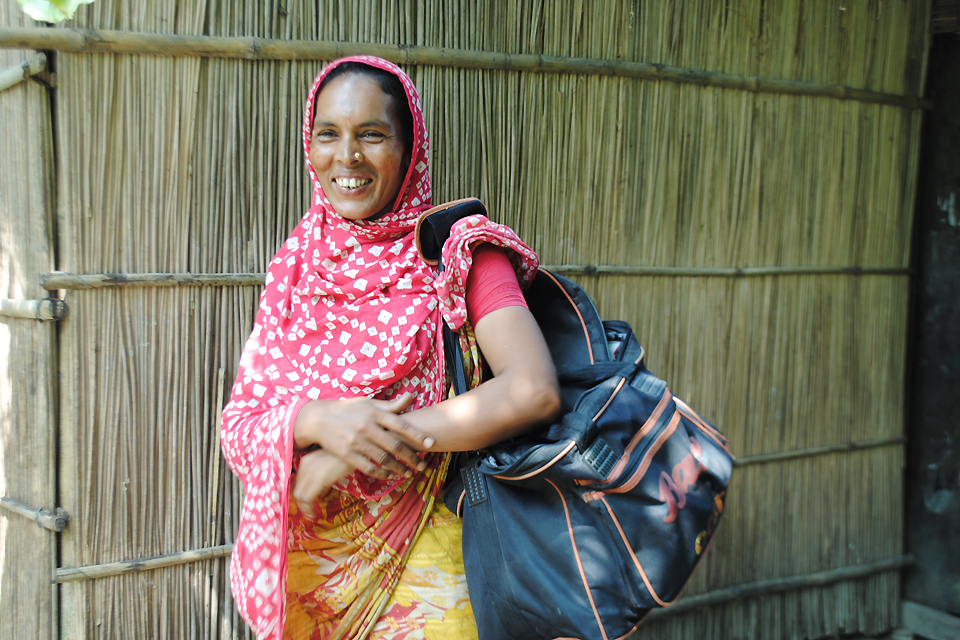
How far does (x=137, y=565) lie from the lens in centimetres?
206

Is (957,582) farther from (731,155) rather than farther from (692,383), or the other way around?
(731,155)

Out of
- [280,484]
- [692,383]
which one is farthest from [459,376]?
[692,383]

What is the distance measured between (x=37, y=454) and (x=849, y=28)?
131 inches

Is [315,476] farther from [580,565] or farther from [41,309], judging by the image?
[41,309]

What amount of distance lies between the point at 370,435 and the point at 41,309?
45.4 inches

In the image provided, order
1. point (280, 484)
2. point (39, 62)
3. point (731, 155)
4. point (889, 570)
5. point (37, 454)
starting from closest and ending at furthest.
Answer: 1. point (280, 484)
2. point (39, 62)
3. point (37, 454)
4. point (731, 155)
5. point (889, 570)

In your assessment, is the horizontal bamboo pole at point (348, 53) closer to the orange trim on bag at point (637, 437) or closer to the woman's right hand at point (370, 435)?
the woman's right hand at point (370, 435)

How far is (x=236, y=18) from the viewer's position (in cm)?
207

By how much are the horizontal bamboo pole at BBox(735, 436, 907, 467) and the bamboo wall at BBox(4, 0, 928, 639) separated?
0.09ft

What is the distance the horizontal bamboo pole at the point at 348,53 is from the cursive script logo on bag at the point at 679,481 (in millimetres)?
1488

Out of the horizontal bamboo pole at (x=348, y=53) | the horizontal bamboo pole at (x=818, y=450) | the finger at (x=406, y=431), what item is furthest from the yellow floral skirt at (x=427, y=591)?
the horizontal bamboo pole at (x=818, y=450)

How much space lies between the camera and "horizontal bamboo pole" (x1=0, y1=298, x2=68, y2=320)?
1935 mm

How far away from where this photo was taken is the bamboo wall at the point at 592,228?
6.61 ft

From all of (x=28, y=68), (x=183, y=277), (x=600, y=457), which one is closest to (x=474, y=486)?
(x=600, y=457)
